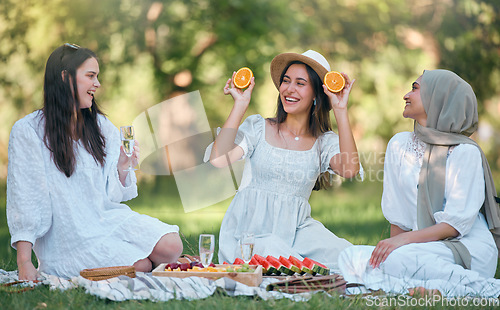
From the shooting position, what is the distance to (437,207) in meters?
4.30

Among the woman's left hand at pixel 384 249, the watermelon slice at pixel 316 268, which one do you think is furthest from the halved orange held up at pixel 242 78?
the woman's left hand at pixel 384 249

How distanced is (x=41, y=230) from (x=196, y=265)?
1092 mm

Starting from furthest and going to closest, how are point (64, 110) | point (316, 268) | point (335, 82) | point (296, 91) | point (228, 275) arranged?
point (296, 91) < point (335, 82) < point (64, 110) < point (316, 268) < point (228, 275)

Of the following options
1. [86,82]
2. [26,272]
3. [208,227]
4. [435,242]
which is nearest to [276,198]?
[435,242]

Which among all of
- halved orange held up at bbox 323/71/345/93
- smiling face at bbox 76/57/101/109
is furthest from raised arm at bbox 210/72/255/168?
smiling face at bbox 76/57/101/109

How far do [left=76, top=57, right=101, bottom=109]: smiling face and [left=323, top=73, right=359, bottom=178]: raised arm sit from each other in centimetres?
172

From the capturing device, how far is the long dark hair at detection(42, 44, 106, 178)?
4.34 metres

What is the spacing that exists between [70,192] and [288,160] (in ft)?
5.50

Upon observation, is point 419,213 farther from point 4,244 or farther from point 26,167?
point 4,244

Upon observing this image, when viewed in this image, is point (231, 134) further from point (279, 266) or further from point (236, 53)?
point (236, 53)

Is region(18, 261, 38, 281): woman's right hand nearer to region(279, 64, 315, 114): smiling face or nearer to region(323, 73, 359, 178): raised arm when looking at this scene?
region(279, 64, 315, 114): smiling face

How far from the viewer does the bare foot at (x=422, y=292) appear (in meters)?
3.74

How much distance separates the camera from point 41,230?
4.29 meters

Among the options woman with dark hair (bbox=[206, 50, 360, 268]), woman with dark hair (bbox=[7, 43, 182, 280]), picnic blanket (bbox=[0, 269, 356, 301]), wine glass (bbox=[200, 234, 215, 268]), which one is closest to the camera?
picnic blanket (bbox=[0, 269, 356, 301])
